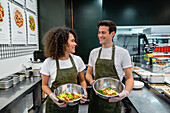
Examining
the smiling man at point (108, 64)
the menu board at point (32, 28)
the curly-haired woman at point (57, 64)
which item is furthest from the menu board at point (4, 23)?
the smiling man at point (108, 64)

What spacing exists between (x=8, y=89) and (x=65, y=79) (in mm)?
1041

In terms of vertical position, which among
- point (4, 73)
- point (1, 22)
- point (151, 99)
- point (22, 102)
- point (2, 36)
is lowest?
point (22, 102)

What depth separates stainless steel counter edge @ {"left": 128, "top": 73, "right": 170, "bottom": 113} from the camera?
57.0 inches

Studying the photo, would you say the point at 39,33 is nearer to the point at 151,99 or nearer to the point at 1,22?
the point at 1,22

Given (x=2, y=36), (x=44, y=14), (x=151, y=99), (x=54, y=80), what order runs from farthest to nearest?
(x=44, y=14) → (x=2, y=36) → (x=151, y=99) → (x=54, y=80)

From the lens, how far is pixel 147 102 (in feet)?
5.35

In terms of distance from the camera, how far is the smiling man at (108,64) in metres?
1.58

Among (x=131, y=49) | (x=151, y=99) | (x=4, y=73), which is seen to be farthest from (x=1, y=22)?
(x=131, y=49)

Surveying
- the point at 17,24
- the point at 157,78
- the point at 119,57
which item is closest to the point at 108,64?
the point at 119,57

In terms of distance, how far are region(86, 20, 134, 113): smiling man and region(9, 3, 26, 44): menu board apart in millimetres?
1796

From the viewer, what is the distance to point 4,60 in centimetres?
228

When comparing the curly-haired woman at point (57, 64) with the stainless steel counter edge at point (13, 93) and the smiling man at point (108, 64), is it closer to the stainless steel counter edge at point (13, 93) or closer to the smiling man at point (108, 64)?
the smiling man at point (108, 64)

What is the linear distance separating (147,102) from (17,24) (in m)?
2.74

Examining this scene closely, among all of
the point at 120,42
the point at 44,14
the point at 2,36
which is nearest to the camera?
the point at 2,36
